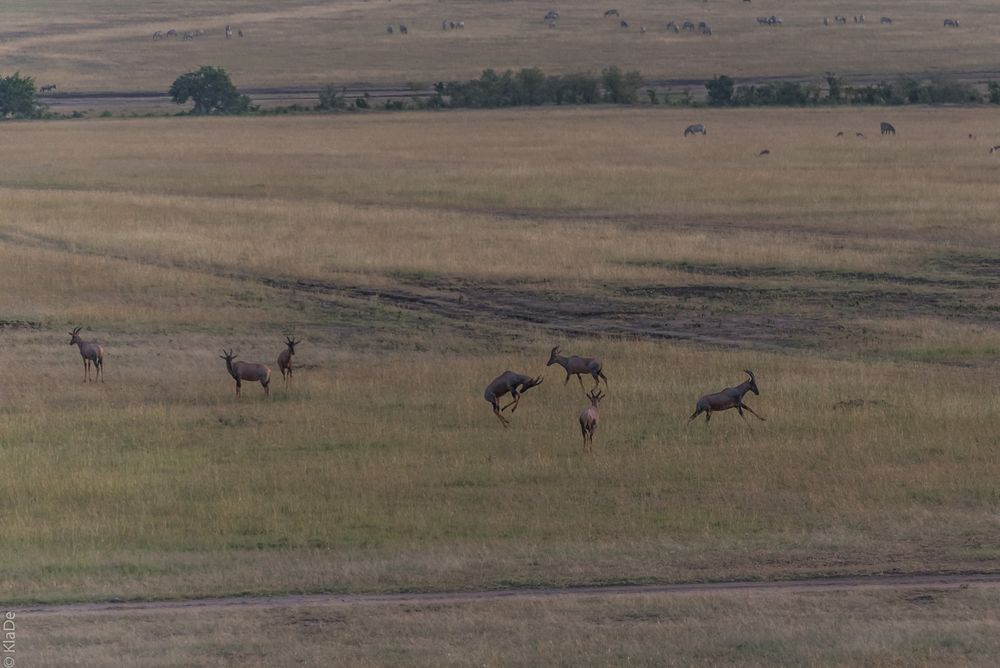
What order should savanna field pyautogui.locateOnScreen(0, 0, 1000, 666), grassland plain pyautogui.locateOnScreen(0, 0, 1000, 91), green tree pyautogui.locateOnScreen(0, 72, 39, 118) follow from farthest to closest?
grassland plain pyautogui.locateOnScreen(0, 0, 1000, 91) < green tree pyautogui.locateOnScreen(0, 72, 39, 118) < savanna field pyautogui.locateOnScreen(0, 0, 1000, 666)

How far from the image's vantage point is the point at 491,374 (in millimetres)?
21453

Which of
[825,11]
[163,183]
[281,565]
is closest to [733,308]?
[281,565]

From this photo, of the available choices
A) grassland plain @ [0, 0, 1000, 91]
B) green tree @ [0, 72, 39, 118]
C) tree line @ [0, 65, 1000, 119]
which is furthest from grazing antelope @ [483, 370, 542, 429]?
grassland plain @ [0, 0, 1000, 91]

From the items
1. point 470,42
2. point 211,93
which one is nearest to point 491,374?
point 211,93

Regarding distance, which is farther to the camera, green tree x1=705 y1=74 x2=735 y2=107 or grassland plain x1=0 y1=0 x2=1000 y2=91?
grassland plain x1=0 y1=0 x2=1000 y2=91

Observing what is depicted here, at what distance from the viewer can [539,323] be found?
26031 mm

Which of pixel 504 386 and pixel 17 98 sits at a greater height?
pixel 17 98

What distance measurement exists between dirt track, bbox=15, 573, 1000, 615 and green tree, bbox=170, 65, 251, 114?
2748 inches

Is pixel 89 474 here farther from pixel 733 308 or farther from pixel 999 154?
pixel 999 154

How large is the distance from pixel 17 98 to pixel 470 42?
A: 169 ft

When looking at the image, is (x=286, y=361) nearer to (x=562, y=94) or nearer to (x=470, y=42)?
(x=562, y=94)

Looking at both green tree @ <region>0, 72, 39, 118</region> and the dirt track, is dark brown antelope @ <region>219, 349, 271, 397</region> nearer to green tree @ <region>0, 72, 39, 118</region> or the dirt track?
the dirt track

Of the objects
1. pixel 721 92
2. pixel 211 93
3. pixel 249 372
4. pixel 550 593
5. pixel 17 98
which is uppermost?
pixel 17 98

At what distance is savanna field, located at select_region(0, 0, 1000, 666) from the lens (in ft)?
36.6
